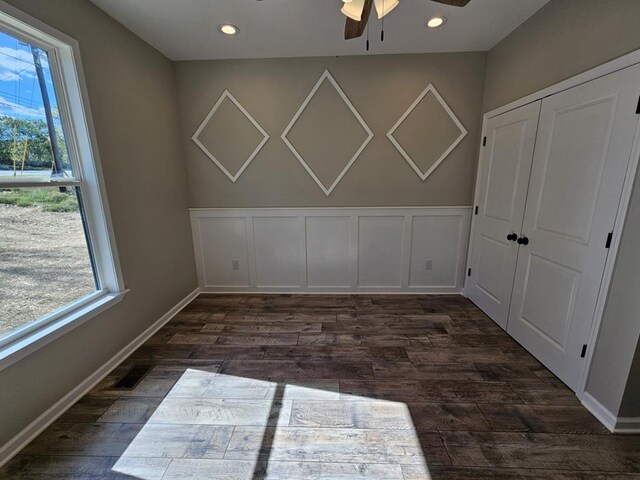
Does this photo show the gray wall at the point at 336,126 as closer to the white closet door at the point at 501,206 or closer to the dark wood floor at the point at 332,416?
the white closet door at the point at 501,206

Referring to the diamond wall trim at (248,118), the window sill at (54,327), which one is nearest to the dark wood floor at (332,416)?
the window sill at (54,327)

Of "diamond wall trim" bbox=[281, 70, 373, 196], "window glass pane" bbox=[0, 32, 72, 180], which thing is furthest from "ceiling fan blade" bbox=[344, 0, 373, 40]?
"window glass pane" bbox=[0, 32, 72, 180]

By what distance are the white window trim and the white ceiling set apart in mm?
557

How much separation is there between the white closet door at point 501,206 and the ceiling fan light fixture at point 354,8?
5.06 ft

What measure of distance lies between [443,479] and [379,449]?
0.30m

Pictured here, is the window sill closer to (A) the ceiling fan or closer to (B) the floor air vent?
(B) the floor air vent

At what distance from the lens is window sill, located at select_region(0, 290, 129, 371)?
138cm

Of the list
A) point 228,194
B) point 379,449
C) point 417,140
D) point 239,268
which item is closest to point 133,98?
point 228,194

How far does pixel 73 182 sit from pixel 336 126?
Answer: 2.27 metres

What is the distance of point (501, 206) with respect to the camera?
2.46 m

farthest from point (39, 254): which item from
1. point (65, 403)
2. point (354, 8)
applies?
point (354, 8)

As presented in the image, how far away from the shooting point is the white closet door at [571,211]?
1.48 meters

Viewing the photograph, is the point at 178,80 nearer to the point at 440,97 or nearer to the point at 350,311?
the point at 440,97

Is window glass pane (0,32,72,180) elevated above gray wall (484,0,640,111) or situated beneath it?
situated beneath
